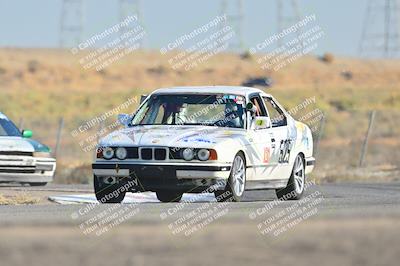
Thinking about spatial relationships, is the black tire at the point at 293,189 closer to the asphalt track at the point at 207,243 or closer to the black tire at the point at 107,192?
the black tire at the point at 107,192

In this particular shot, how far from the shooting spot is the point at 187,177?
1562cm

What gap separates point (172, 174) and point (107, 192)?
2.94 feet

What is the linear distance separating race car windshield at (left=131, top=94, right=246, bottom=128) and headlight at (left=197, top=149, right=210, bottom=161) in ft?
3.53

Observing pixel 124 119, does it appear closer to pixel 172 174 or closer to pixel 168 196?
pixel 168 196

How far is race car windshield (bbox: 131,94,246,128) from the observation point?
16766 millimetres

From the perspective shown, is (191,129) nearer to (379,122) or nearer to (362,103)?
(379,122)

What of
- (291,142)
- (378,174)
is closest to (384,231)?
(291,142)

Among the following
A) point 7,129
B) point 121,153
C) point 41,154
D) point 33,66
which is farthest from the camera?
point 33,66

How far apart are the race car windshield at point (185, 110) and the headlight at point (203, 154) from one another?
1.07 m

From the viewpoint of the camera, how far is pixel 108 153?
1584 centimetres

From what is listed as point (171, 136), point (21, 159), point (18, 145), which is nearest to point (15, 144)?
point (18, 145)

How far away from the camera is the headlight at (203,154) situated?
15.6 m

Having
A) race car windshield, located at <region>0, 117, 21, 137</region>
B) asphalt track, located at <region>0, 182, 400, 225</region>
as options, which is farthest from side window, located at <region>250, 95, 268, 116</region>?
race car windshield, located at <region>0, 117, 21, 137</region>

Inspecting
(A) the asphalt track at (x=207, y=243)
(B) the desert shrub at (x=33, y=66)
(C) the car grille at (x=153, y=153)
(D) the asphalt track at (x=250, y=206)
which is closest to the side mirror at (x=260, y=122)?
(D) the asphalt track at (x=250, y=206)
